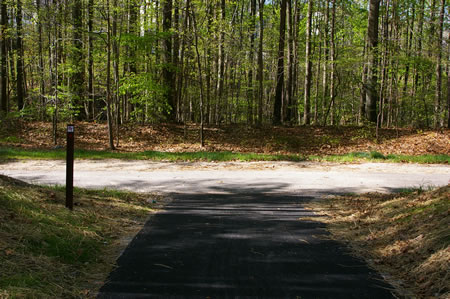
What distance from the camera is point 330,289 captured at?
3.18m

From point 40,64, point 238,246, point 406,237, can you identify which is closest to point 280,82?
point 40,64

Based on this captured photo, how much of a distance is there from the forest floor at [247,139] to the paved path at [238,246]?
26.4 ft

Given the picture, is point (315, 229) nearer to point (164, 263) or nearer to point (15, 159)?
point (164, 263)

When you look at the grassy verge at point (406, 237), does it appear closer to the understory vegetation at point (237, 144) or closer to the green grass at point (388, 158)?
the green grass at point (388, 158)

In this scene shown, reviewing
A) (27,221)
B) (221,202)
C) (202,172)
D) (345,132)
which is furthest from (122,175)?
(345,132)

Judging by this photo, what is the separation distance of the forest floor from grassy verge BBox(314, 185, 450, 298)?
11486mm

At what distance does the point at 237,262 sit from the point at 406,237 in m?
2.01

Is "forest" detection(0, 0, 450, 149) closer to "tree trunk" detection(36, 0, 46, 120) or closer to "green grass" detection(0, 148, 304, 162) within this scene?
"tree trunk" detection(36, 0, 46, 120)

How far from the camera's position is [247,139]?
786 inches

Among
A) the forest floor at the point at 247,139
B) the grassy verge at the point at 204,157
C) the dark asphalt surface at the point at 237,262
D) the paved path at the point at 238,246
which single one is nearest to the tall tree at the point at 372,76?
the forest floor at the point at 247,139

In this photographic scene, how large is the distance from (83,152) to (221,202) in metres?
10.4

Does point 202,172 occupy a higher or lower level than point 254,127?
lower

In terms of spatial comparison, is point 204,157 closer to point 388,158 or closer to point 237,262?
point 388,158

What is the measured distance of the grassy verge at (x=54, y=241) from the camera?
10.0 feet
